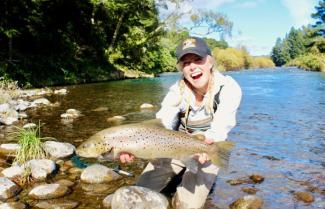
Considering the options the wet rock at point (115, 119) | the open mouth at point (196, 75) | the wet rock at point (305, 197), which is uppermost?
the open mouth at point (196, 75)

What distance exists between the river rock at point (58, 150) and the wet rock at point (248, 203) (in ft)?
11.8

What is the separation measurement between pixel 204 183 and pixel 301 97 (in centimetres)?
1452

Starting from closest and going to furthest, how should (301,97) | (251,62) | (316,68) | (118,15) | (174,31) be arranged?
(301,97) → (118,15) → (316,68) → (174,31) → (251,62)

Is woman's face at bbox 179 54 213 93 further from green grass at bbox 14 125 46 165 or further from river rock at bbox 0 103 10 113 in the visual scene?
river rock at bbox 0 103 10 113

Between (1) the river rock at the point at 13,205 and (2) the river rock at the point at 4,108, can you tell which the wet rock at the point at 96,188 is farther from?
(2) the river rock at the point at 4,108

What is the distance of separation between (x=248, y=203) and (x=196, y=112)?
1.44m

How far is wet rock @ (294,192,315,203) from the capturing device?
5900 millimetres

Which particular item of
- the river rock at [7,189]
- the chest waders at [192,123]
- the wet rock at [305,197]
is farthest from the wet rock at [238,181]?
the river rock at [7,189]

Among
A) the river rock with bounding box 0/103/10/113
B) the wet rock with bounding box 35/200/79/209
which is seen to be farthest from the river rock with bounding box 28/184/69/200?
the river rock with bounding box 0/103/10/113

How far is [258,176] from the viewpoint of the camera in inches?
273

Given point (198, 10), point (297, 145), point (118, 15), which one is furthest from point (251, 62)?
point (297, 145)

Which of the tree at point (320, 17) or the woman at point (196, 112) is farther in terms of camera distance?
the tree at point (320, 17)

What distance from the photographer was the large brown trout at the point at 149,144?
4406 mm

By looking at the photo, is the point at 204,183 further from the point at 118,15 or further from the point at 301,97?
the point at 118,15
